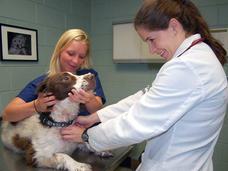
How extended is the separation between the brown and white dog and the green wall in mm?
721

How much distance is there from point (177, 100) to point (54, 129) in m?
0.74

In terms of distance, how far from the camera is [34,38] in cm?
211

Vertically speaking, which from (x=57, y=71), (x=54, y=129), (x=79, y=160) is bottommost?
(x=79, y=160)

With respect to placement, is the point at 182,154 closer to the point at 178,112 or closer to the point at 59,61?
the point at 178,112

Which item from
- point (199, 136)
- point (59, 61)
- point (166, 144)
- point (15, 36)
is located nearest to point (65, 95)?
point (59, 61)

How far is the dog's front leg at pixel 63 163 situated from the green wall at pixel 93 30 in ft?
2.97

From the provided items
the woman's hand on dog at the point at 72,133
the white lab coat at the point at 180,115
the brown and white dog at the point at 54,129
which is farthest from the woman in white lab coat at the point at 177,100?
the brown and white dog at the point at 54,129

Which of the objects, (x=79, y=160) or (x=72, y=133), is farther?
(x=79, y=160)

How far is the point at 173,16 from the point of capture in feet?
2.96

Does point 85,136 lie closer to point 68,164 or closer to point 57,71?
point 68,164

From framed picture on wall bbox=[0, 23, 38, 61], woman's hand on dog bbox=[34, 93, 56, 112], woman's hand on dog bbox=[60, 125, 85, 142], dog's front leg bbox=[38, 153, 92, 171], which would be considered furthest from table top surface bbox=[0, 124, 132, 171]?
framed picture on wall bbox=[0, 23, 38, 61]

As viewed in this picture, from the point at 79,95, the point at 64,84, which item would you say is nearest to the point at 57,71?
the point at 64,84

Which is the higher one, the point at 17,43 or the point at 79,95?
the point at 17,43

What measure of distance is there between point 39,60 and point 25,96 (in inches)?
31.7
